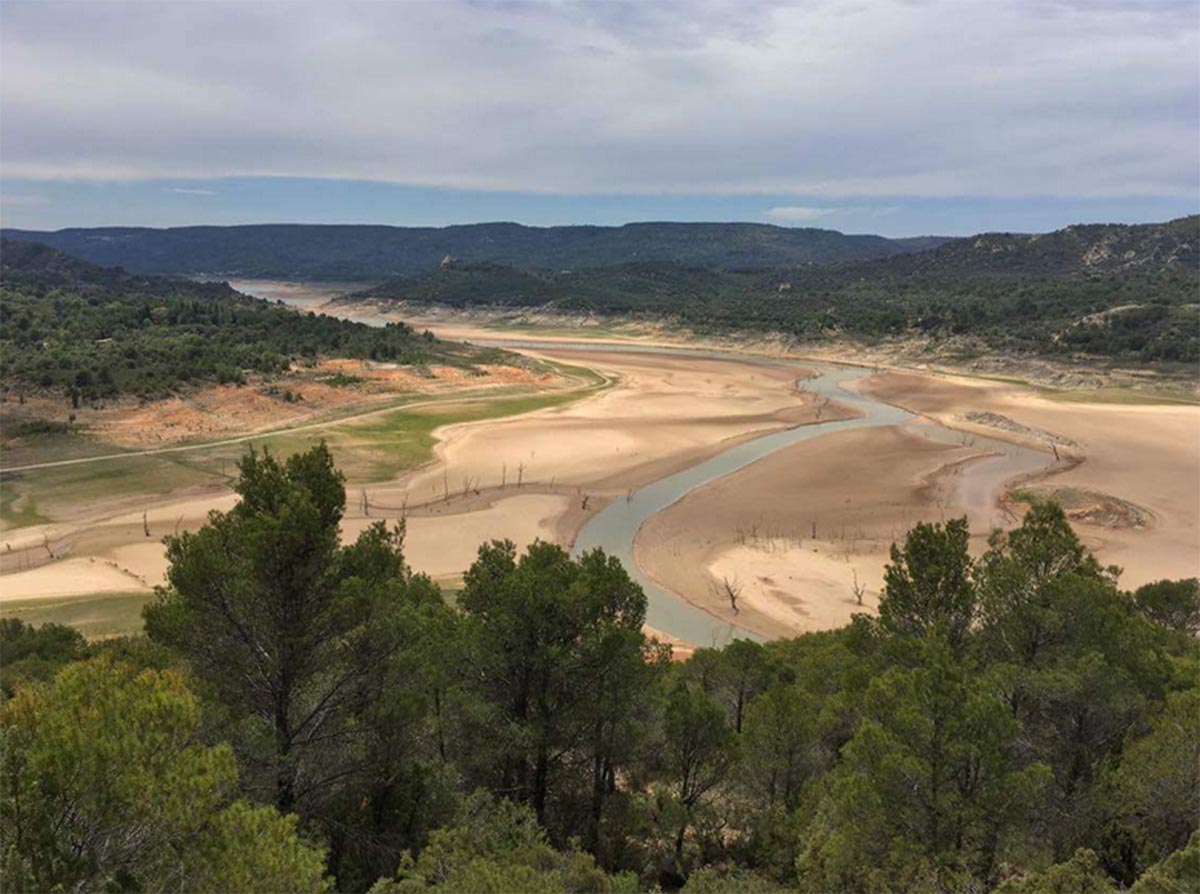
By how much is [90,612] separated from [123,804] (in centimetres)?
2943

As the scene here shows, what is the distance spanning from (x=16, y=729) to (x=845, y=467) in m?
55.6

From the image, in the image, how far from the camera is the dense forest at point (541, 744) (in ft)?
25.6

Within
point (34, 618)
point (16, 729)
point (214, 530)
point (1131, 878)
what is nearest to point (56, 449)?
point (34, 618)

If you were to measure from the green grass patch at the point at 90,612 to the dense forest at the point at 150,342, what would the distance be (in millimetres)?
41745

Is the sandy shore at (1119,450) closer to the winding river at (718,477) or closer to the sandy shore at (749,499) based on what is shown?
the sandy shore at (749,499)

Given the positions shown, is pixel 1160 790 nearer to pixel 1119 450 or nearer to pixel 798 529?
pixel 798 529

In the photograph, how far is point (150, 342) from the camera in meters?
89.7

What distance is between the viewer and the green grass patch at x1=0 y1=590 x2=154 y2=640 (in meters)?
29.8

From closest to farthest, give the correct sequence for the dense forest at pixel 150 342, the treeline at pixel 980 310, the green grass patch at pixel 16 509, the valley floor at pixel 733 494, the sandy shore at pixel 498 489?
the valley floor at pixel 733 494 → the sandy shore at pixel 498 489 → the green grass patch at pixel 16 509 → the dense forest at pixel 150 342 → the treeline at pixel 980 310

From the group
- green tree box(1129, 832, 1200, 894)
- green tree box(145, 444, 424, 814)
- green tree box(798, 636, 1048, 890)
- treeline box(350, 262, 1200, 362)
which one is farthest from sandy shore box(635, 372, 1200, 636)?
treeline box(350, 262, 1200, 362)

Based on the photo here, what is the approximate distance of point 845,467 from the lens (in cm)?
5759

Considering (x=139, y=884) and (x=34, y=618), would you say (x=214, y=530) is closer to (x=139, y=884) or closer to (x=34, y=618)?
(x=139, y=884)

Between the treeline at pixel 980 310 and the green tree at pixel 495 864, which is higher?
the treeline at pixel 980 310

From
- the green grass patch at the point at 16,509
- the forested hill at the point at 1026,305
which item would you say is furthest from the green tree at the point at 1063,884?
the forested hill at the point at 1026,305
